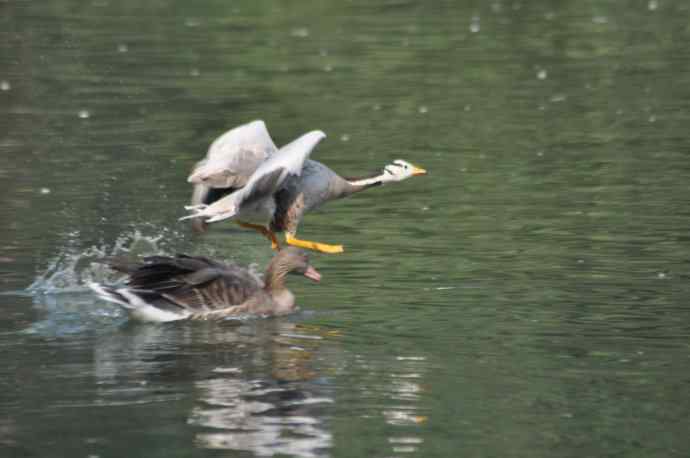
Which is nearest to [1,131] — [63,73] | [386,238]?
[63,73]

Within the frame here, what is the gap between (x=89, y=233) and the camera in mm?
15188

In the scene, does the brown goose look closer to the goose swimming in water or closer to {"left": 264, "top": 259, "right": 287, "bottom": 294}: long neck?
{"left": 264, "top": 259, "right": 287, "bottom": 294}: long neck

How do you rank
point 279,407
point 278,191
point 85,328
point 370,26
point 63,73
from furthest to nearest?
point 370,26, point 63,73, point 278,191, point 85,328, point 279,407

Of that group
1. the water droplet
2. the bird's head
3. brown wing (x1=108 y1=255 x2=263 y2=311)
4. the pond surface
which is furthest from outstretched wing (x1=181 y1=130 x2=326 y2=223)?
the water droplet

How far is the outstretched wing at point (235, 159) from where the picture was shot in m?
13.6

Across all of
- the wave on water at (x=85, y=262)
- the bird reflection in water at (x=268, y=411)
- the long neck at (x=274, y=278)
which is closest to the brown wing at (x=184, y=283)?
the long neck at (x=274, y=278)

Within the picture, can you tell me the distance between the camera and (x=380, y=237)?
15117mm

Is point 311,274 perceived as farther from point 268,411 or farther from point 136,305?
point 268,411

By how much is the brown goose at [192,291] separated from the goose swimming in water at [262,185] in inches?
26.4

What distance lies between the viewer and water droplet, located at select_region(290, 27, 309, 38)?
28.5 metres

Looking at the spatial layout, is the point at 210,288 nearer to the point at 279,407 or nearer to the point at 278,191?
the point at 278,191

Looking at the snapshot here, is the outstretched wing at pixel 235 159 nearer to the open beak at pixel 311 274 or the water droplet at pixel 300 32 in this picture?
the open beak at pixel 311 274

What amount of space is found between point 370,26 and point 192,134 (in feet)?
31.9

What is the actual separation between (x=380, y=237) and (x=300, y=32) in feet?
46.7
